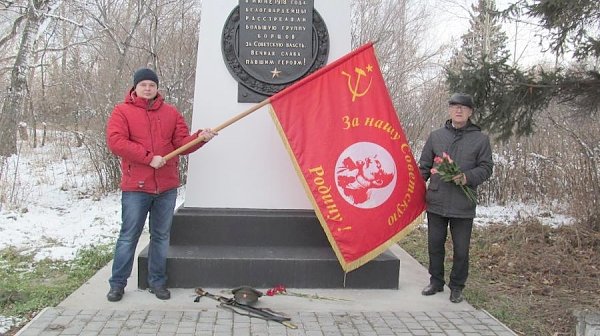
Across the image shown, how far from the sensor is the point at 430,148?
14.3 feet

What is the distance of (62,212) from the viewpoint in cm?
814

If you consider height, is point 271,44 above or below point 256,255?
above

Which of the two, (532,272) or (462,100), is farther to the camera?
(532,272)

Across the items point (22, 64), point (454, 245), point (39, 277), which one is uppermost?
point (22, 64)

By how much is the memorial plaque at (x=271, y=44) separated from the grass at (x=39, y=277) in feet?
7.28

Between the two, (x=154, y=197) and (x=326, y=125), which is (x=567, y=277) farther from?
(x=154, y=197)

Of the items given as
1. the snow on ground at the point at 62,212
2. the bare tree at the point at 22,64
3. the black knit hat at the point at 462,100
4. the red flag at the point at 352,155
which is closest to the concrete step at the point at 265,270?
the red flag at the point at 352,155

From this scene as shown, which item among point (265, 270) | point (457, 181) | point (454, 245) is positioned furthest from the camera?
point (265, 270)

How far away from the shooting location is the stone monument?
15.5ft

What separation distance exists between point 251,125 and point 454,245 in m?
2.07

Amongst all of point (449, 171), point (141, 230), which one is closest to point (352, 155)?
point (449, 171)

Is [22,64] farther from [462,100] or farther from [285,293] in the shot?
[462,100]

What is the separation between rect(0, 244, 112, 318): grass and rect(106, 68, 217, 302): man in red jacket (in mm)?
588

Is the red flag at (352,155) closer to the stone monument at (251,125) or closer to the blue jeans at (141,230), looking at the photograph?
the stone monument at (251,125)
